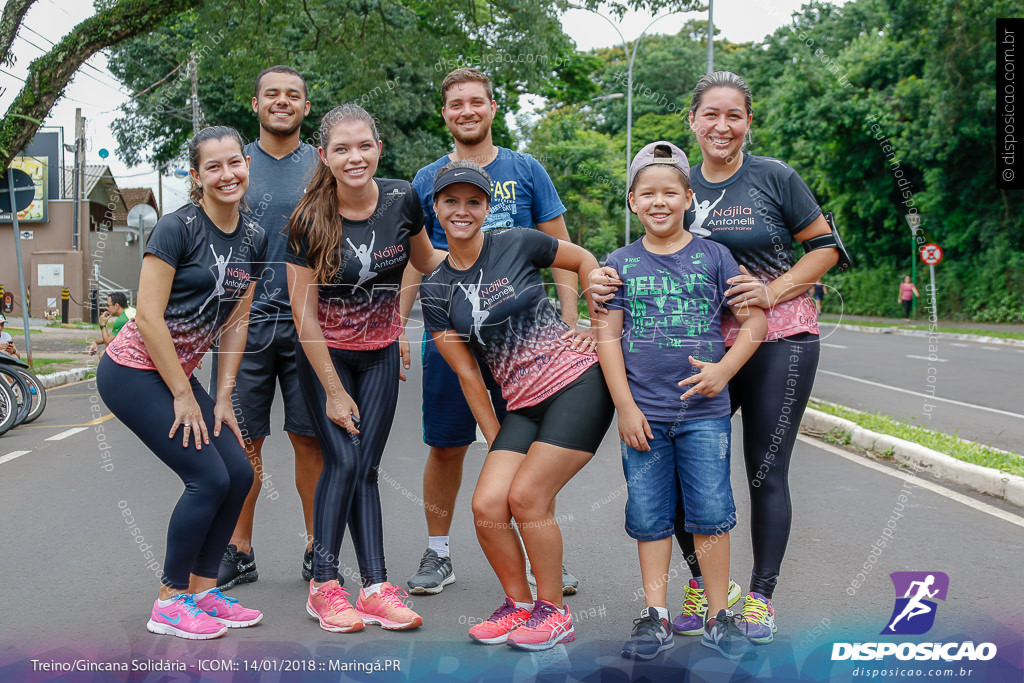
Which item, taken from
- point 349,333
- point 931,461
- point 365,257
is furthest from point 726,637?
point 931,461

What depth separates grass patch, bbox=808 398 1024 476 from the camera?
6090 mm

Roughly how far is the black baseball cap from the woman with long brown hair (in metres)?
0.23

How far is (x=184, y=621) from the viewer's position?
3.30 metres

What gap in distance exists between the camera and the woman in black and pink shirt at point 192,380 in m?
3.30

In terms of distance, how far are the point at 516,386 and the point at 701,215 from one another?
3.07 feet

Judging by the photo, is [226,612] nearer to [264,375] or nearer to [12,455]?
[264,375]

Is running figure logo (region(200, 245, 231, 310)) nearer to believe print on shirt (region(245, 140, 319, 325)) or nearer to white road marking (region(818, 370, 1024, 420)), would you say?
believe print on shirt (region(245, 140, 319, 325))

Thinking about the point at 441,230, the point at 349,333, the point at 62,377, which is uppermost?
the point at 441,230

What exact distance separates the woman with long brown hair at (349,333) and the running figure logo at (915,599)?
1.81 m

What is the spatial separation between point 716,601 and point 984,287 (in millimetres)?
26445

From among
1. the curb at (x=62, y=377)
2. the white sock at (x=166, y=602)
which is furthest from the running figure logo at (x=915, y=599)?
the curb at (x=62, y=377)

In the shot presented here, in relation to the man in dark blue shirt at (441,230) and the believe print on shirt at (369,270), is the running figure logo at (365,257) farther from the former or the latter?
the man in dark blue shirt at (441,230)

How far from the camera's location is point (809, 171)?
108 ft

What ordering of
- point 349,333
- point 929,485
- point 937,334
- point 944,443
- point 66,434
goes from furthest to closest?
point 937,334 → point 66,434 → point 944,443 → point 929,485 → point 349,333
